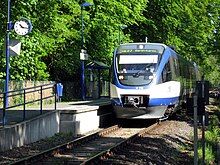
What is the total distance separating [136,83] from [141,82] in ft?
0.68

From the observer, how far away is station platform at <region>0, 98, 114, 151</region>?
13641 mm

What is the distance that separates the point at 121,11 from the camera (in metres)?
35.4

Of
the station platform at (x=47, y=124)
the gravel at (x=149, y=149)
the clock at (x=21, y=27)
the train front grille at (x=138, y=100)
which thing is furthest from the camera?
the train front grille at (x=138, y=100)

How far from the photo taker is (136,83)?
19781 millimetres

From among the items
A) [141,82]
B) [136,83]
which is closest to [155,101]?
[141,82]

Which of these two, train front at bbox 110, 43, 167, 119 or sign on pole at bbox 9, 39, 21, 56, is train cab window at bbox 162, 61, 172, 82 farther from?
sign on pole at bbox 9, 39, 21, 56

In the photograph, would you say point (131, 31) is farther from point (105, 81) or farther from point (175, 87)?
point (175, 87)

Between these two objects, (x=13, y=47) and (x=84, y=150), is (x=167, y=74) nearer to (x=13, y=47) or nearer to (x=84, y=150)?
(x=13, y=47)

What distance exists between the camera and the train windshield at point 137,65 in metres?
19.9

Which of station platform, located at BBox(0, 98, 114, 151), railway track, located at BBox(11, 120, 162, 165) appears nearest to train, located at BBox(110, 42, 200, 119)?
railway track, located at BBox(11, 120, 162, 165)

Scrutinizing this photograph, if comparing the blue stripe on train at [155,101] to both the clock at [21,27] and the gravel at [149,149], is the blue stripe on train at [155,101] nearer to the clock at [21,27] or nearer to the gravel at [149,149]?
the gravel at [149,149]

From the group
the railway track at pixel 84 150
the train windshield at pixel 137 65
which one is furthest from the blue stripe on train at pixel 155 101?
the railway track at pixel 84 150

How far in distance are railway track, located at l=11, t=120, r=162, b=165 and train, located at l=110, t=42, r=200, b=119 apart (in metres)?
1.13

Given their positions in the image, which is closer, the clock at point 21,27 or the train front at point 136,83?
the clock at point 21,27
